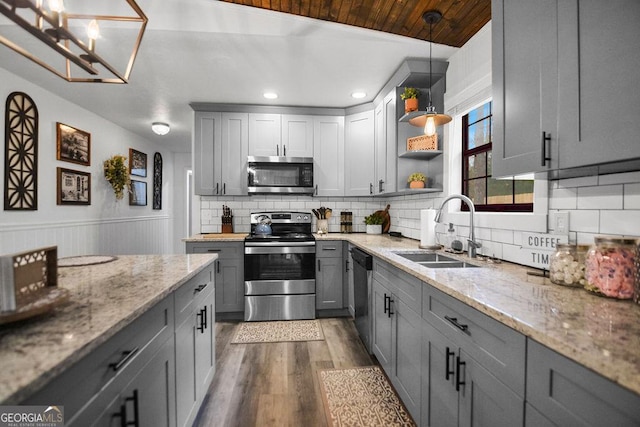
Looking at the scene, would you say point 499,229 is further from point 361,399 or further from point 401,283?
point 361,399

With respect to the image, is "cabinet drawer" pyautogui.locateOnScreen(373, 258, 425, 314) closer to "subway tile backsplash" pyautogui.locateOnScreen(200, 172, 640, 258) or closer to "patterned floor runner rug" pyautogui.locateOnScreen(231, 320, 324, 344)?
"subway tile backsplash" pyautogui.locateOnScreen(200, 172, 640, 258)

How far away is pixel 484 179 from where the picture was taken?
8.16ft

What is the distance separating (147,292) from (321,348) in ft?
6.57

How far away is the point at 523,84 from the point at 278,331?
9.30ft

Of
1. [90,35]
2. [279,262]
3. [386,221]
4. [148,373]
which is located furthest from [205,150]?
[148,373]

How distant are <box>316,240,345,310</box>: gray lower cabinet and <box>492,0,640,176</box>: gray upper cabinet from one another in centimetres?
224

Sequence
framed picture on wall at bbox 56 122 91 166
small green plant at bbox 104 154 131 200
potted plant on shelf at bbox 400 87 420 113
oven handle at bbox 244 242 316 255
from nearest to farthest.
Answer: potted plant on shelf at bbox 400 87 420 113 → oven handle at bbox 244 242 316 255 → framed picture on wall at bbox 56 122 91 166 → small green plant at bbox 104 154 131 200

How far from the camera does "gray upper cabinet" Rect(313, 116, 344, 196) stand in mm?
3990

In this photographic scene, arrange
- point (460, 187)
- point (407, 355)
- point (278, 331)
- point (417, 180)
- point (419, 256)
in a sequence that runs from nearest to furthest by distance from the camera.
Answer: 1. point (407, 355)
2. point (419, 256)
3. point (460, 187)
4. point (417, 180)
5. point (278, 331)

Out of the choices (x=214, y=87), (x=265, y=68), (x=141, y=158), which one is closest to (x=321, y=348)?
(x=265, y=68)

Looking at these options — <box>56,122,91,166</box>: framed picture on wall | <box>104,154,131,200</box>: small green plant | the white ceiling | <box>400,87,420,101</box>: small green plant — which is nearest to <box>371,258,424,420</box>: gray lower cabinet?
<box>400,87,420,101</box>: small green plant

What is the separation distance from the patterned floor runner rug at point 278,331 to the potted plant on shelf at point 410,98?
2.28 m

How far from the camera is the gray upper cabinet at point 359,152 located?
3769 millimetres

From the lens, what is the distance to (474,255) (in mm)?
2072
